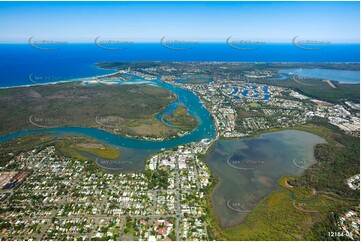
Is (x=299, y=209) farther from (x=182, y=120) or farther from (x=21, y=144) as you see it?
(x=21, y=144)

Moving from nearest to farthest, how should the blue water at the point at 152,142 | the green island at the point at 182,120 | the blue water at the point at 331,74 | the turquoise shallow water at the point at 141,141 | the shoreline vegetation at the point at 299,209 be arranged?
the shoreline vegetation at the point at 299,209 < the turquoise shallow water at the point at 141,141 < the blue water at the point at 152,142 < the green island at the point at 182,120 < the blue water at the point at 331,74

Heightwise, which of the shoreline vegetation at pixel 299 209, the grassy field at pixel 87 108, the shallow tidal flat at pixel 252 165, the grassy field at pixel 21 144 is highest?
the shoreline vegetation at pixel 299 209

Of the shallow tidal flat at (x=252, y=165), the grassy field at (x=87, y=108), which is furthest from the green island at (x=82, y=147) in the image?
the shallow tidal flat at (x=252, y=165)

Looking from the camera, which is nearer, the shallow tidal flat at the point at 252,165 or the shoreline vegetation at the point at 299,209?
the shoreline vegetation at the point at 299,209

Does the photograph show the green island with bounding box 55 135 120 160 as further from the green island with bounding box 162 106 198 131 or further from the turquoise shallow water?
the green island with bounding box 162 106 198 131

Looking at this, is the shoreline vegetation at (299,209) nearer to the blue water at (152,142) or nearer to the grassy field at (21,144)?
the blue water at (152,142)

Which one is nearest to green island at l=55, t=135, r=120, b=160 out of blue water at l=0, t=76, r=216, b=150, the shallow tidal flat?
blue water at l=0, t=76, r=216, b=150

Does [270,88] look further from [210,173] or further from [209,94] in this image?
[210,173]
